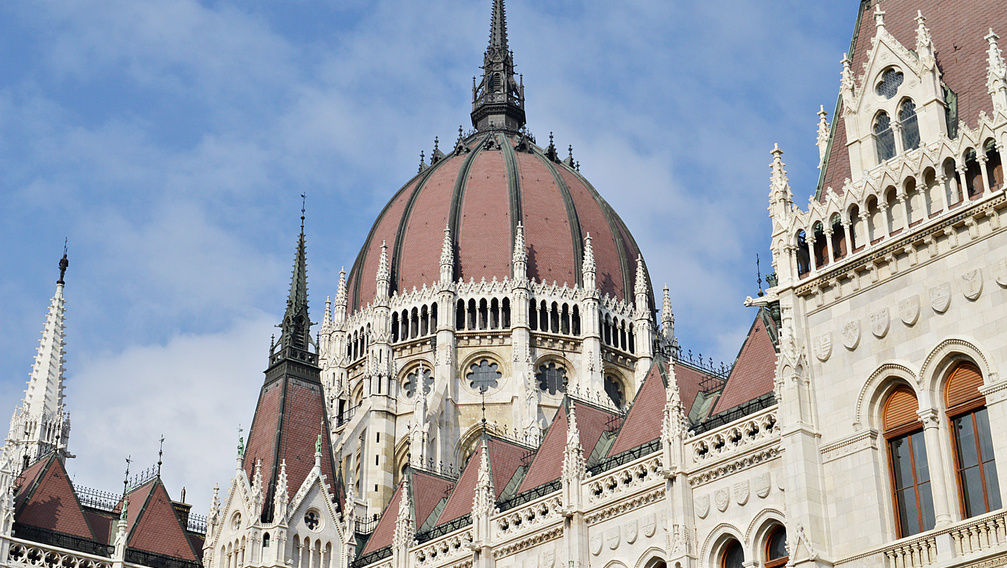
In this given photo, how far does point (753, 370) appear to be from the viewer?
34.4 metres

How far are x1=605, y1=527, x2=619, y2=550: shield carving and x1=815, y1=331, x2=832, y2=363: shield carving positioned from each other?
27.1ft

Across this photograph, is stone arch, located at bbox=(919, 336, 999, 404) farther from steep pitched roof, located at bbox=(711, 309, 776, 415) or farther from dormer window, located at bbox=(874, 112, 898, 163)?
steep pitched roof, located at bbox=(711, 309, 776, 415)

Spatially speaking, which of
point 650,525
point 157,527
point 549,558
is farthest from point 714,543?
point 157,527

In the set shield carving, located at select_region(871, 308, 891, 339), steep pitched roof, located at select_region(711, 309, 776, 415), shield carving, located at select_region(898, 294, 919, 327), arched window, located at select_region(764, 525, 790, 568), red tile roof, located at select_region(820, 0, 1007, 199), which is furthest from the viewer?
steep pitched roof, located at select_region(711, 309, 776, 415)

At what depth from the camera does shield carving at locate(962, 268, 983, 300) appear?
26.0 metres

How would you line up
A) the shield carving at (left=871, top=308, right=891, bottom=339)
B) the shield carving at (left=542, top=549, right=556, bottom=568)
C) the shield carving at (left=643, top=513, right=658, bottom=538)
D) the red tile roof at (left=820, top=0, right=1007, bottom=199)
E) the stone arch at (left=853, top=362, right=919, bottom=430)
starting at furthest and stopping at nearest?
the shield carving at (left=542, top=549, right=556, bottom=568) < the shield carving at (left=643, top=513, right=658, bottom=538) < the red tile roof at (left=820, top=0, right=1007, bottom=199) < the shield carving at (left=871, top=308, right=891, bottom=339) < the stone arch at (left=853, top=362, right=919, bottom=430)

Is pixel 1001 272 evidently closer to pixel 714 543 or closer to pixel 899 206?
pixel 899 206

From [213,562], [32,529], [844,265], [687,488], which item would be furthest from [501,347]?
[844,265]

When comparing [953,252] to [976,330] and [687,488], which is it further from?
[687,488]

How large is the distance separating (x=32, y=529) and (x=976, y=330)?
106 ft

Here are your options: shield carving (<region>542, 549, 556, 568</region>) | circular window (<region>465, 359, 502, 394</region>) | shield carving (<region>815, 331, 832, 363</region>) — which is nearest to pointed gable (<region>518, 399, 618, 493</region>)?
shield carving (<region>542, 549, 556, 568</region>)

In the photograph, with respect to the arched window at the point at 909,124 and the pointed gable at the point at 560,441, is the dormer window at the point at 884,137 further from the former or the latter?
the pointed gable at the point at 560,441

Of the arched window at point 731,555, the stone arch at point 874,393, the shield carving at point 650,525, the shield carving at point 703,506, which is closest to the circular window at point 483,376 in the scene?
the shield carving at point 650,525

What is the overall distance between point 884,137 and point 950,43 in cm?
285
